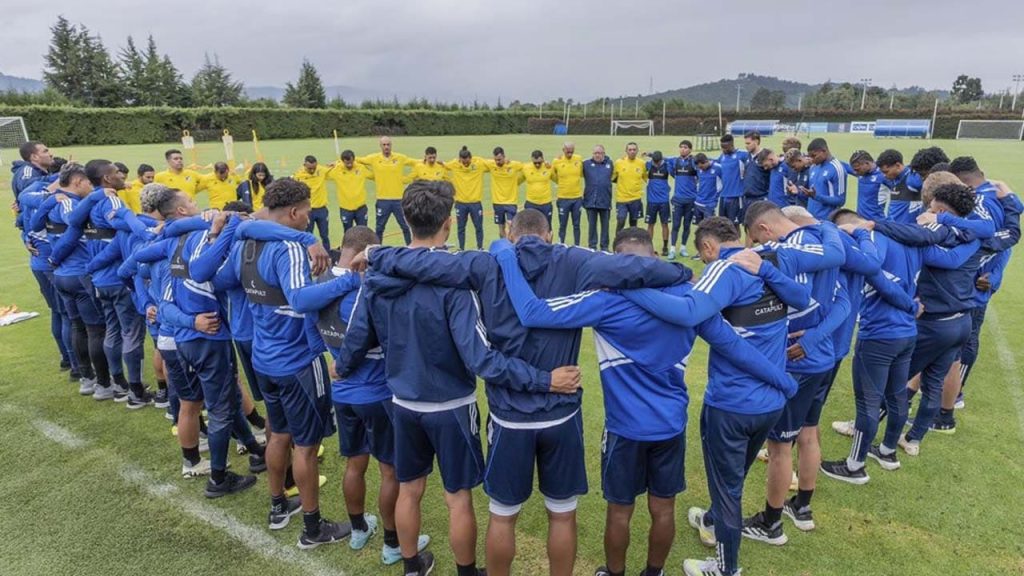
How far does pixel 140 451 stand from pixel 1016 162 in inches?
1414

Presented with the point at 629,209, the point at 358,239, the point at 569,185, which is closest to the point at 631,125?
the point at 629,209

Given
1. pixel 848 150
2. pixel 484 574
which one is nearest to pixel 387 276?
pixel 484 574

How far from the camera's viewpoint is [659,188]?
1297 cm

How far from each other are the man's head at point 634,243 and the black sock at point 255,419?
13.6ft

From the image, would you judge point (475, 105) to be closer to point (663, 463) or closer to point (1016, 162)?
point (1016, 162)

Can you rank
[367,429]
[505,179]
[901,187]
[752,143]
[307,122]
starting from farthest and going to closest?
[307,122], [505,179], [752,143], [901,187], [367,429]

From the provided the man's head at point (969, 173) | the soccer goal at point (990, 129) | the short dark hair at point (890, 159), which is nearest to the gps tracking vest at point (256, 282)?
the man's head at point (969, 173)

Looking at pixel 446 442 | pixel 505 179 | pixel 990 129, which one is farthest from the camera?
pixel 990 129

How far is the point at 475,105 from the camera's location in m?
64.1

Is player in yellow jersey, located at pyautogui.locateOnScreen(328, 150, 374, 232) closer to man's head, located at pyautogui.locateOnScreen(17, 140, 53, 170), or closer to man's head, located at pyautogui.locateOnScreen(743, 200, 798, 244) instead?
man's head, located at pyautogui.locateOnScreen(17, 140, 53, 170)

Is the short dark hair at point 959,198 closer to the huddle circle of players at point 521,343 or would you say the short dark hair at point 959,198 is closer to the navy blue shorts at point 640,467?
the huddle circle of players at point 521,343

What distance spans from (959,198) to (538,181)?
9412mm

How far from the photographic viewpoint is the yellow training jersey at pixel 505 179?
13.7 m

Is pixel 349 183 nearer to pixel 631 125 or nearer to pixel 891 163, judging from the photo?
pixel 891 163
